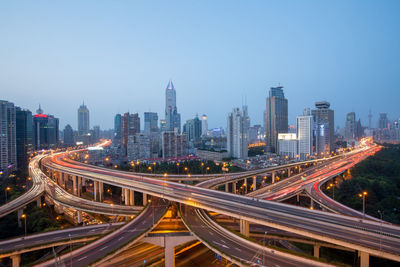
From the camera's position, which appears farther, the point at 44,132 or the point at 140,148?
the point at 44,132

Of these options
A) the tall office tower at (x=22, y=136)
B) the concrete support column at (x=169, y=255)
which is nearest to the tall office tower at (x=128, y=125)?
the tall office tower at (x=22, y=136)

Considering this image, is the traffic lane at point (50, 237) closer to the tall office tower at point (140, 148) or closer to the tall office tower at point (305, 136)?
the tall office tower at point (140, 148)

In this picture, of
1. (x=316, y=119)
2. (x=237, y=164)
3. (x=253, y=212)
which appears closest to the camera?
(x=253, y=212)

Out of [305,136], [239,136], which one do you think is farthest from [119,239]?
[305,136]

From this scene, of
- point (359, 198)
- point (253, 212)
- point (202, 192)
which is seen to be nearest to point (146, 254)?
point (202, 192)

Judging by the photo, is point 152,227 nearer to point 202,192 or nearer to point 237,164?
point 202,192

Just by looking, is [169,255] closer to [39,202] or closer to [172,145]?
[39,202]
